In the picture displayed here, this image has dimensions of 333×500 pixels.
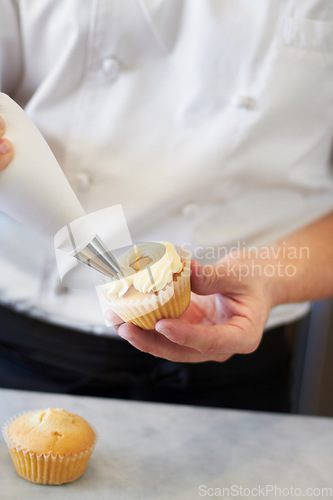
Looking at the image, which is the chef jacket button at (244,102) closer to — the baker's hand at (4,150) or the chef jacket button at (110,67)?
the chef jacket button at (110,67)

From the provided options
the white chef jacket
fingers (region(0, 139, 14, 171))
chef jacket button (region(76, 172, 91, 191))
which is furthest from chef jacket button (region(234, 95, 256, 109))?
fingers (region(0, 139, 14, 171))

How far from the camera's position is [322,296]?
813mm

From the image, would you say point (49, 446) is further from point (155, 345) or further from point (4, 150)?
point (4, 150)

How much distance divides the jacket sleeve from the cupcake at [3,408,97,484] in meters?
0.38

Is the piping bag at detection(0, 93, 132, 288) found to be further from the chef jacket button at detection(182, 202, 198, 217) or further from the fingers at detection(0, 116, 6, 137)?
the chef jacket button at detection(182, 202, 198, 217)

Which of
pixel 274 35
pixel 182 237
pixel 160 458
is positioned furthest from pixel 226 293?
pixel 274 35

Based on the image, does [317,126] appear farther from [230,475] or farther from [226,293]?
[230,475]

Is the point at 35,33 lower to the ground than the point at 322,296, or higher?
higher

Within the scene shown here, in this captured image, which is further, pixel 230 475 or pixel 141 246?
pixel 230 475

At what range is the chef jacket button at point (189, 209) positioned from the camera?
2.17 ft

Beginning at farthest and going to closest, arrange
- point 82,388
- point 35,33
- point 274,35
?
point 82,388 < point 274,35 < point 35,33

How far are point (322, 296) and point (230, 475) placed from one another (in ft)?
0.99

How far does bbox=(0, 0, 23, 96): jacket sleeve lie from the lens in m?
0.55

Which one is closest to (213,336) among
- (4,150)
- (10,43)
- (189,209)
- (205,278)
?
(205,278)
